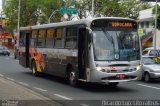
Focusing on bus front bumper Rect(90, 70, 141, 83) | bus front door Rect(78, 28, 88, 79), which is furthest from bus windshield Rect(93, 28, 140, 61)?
bus front door Rect(78, 28, 88, 79)

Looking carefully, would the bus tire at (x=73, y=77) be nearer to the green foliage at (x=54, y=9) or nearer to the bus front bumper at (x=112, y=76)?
the bus front bumper at (x=112, y=76)

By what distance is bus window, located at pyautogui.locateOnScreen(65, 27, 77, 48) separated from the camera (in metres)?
18.2

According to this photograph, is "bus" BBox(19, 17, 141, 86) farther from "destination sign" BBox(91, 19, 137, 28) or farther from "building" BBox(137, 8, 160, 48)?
"building" BBox(137, 8, 160, 48)

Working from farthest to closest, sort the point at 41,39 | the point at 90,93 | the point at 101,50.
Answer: the point at 41,39
the point at 101,50
the point at 90,93

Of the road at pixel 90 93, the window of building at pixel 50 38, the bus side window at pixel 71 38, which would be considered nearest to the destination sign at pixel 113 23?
the bus side window at pixel 71 38

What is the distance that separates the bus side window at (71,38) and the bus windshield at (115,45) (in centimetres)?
154

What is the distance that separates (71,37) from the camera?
1855 centimetres

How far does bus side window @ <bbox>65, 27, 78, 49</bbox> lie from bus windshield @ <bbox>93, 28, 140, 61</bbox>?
154 centimetres

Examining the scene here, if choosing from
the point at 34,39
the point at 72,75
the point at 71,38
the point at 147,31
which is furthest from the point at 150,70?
the point at 147,31

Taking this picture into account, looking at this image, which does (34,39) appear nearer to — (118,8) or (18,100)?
(18,100)

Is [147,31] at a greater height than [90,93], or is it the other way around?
[147,31]

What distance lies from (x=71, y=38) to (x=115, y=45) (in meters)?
2.53

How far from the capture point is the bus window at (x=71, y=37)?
1816 centimetres

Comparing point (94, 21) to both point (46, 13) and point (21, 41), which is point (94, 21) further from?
point (46, 13)
